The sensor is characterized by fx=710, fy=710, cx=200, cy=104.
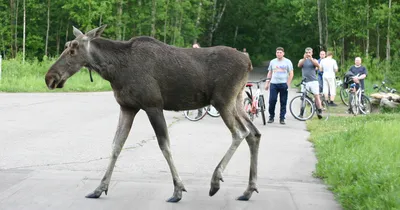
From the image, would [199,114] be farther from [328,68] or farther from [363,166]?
[363,166]

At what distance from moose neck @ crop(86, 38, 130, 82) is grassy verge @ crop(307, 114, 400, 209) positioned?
262 centimetres

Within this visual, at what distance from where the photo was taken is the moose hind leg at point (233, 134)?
702 centimetres

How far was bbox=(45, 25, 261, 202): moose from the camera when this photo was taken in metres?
7.04

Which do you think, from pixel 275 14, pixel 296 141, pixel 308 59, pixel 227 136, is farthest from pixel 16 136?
pixel 275 14

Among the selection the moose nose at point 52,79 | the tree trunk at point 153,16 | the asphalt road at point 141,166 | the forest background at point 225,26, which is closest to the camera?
the moose nose at point 52,79

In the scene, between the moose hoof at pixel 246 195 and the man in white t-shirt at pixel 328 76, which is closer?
the moose hoof at pixel 246 195

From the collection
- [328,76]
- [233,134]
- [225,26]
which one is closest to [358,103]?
[328,76]

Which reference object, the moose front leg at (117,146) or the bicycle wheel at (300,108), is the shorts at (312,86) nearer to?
the bicycle wheel at (300,108)

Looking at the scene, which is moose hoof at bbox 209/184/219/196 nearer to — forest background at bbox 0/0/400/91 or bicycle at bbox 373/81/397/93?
bicycle at bbox 373/81/397/93

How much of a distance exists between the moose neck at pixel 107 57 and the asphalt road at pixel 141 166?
1.29m

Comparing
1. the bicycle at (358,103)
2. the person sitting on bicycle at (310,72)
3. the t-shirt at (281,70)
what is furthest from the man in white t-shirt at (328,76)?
the t-shirt at (281,70)

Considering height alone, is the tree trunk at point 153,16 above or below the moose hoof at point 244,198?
above

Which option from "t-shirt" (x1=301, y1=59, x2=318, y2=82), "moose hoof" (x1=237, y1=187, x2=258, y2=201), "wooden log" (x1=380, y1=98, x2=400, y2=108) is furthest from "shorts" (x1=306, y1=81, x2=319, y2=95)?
"moose hoof" (x1=237, y1=187, x2=258, y2=201)

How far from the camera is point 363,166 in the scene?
315 inches
